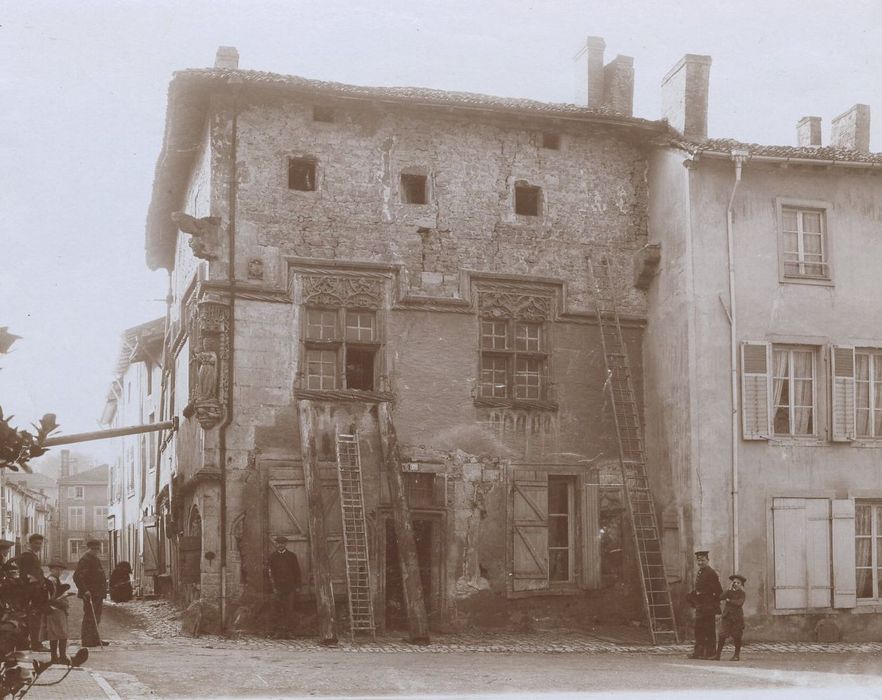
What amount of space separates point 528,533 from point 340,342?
4.32 metres

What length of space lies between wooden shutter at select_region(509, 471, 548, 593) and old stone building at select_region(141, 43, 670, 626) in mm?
32

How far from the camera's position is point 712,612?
1667 cm

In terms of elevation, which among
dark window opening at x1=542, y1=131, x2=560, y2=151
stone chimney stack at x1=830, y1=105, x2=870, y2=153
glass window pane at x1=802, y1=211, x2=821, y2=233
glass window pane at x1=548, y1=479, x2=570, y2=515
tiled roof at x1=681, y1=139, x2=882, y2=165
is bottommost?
glass window pane at x1=548, y1=479, x2=570, y2=515

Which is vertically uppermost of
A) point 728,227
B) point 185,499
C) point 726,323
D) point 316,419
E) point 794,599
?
point 728,227

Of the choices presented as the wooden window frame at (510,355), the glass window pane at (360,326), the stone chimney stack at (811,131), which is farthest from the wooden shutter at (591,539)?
the stone chimney stack at (811,131)

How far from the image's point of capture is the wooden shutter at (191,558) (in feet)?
61.8

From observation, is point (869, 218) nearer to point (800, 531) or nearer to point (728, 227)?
point (728, 227)

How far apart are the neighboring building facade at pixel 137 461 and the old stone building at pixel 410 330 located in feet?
27.1

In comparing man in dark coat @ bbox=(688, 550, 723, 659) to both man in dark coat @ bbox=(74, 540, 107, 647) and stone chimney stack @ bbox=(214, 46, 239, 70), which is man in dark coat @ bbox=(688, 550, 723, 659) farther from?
stone chimney stack @ bbox=(214, 46, 239, 70)

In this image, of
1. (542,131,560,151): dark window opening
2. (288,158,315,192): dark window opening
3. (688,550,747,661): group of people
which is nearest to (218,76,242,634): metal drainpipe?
(288,158,315,192): dark window opening

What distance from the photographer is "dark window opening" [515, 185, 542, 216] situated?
21.2 meters

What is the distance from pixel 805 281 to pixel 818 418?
2285 millimetres

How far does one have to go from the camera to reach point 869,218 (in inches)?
838

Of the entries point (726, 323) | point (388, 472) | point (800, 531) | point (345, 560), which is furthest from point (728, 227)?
point (345, 560)
